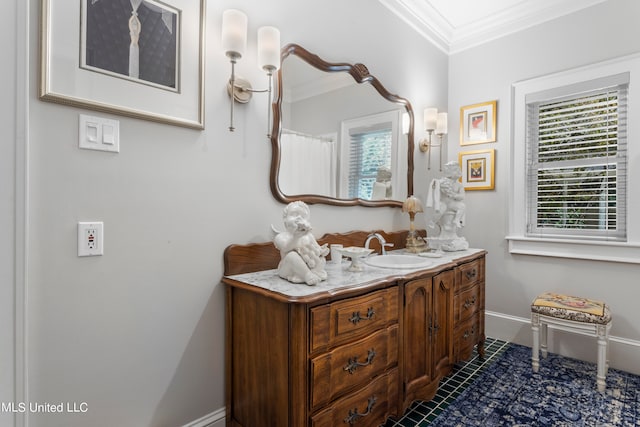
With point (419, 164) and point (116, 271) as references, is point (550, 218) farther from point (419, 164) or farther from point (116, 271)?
point (116, 271)

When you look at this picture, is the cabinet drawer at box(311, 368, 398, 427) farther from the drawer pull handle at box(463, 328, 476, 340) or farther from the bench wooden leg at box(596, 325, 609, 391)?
the bench wooden leg at box(596, 325, 609, 391)

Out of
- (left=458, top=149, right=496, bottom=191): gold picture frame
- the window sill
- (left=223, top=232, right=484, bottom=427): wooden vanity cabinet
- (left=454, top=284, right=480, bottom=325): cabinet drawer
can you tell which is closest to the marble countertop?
(left=223, top=232, right=484, bottom=427): wooden vanity cabinet

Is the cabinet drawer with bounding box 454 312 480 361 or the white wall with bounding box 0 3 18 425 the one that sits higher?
the white wall with bounding box 0 3 18 425

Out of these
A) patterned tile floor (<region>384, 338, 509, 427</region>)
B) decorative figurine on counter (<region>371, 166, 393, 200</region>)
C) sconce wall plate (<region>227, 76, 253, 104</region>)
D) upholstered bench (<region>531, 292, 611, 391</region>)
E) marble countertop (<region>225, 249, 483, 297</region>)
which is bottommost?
patterned tile floor (<region>384, 338, 509, 427</region>)

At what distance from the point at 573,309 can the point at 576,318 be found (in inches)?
2.4

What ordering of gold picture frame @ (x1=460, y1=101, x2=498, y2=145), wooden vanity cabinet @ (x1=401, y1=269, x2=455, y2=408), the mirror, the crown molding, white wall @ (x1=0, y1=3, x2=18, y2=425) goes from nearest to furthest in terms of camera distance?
1. white wall @ (x1=0, y1=3, x2=18, y2=425)
2. wooden vanity cabinet @ (x1=401, y1=269, x2=455, y2=408)
3. the mirror
4. the crown molding
5. gold picture frame @ (x1=460, y1=101, x2=498, y2=145)

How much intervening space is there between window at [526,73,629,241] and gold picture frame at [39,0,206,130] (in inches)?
107

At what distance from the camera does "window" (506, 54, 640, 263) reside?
2.39 meters

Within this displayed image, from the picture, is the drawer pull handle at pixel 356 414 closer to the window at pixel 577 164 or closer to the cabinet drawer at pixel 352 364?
the cabinet drawer at pixel 352 364

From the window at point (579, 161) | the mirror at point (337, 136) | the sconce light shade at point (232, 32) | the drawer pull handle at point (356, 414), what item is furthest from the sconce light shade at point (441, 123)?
the drawer pull handle at point (356, 414)

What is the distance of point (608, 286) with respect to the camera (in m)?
2.47

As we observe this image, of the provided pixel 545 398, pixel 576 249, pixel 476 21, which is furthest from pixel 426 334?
pixel 476 21

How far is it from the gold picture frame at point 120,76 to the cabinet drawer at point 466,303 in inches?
75.1

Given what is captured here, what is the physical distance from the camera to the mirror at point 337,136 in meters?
1.85
